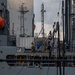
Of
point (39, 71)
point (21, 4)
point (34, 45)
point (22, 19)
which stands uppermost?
point (21, 4)

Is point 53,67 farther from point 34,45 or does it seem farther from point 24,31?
point 24,31

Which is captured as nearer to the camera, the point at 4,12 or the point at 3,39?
the point at 3,39

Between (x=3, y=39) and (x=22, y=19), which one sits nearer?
(x=3, y=39)

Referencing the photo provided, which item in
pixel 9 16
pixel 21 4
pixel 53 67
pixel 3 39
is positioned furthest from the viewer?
pixel 21 4

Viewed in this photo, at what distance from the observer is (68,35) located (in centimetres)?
1516

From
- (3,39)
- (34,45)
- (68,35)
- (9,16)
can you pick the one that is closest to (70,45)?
(68,35)

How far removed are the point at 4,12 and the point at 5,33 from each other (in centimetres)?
144

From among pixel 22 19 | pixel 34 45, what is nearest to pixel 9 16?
pixel 22 19

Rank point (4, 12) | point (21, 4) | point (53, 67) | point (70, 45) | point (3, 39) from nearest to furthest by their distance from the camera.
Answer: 1. point (53, 67)
2. point (70, 45)
3. point (3, 39)
4. point (4, 12)
5. point (21, 4)

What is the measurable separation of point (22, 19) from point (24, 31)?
923mm

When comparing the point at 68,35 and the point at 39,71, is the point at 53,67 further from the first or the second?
the point at 68,35

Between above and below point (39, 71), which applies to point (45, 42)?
above

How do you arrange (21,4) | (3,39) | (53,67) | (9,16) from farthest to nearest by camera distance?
(21,4), (9,16), (3,39), (53,67)

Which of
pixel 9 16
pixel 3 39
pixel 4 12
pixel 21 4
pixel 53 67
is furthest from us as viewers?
pixel 21 4
